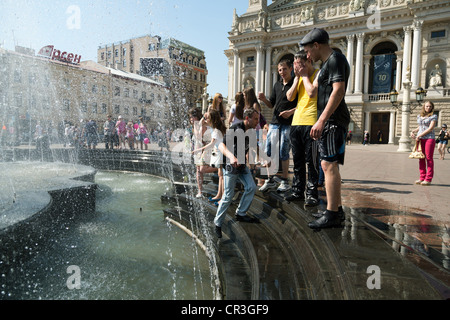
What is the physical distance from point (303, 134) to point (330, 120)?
826 mm

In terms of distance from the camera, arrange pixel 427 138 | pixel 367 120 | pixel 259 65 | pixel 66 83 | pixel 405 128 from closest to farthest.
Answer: pixel 427 138 < pixel 405 128 < pixel 367 120 < pixel 66 83 < pixel 259 65

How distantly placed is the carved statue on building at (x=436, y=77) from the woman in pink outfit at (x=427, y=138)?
94.9ft

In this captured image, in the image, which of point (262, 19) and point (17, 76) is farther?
point (262, 19)

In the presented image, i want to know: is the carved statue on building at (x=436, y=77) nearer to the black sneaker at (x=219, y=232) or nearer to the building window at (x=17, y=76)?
the black sneaker at (x=219, y=232)

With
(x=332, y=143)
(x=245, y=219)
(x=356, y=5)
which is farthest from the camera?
(x=356, y=5)

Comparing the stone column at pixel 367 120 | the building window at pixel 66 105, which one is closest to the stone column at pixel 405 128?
the stone column at pixel 367 120

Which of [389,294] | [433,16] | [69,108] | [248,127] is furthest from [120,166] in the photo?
[69,108]

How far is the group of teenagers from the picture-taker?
8.34 feet

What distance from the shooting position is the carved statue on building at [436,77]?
28159 millimetres

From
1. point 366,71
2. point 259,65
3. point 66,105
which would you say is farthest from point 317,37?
point 66,105

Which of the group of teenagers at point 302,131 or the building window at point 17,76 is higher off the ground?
the building window at point 17,76

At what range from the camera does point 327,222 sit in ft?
8.45

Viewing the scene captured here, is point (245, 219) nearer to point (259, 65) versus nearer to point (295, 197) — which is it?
point (295, 197)

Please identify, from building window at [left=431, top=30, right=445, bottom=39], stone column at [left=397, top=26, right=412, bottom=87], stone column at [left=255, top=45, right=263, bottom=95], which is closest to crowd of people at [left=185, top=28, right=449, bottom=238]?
stone column at [left=397, top=26, right=412, bottom=87]
